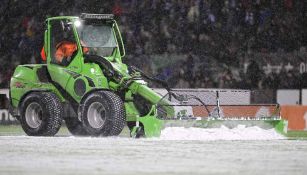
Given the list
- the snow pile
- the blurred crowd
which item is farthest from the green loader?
the blurred crowd

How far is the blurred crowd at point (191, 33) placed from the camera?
25797mm

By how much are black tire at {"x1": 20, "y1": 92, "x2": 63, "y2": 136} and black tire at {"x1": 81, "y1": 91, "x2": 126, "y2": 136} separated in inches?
28.0

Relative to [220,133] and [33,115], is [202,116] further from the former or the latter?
[33,115]

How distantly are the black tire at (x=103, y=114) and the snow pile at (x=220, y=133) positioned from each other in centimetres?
88

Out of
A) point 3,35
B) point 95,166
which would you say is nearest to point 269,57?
point 3,35

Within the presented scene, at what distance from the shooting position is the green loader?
16094mm

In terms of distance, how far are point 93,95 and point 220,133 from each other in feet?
8.17

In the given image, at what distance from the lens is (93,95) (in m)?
16.3

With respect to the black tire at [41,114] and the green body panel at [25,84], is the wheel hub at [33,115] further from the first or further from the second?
the green body panel at [25,84]

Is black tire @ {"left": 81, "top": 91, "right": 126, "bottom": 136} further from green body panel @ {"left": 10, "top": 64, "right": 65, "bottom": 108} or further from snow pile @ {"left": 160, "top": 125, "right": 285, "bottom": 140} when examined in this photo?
green body panel @ {"left": 10, "top": 64, "right": 65, "bottom": 108}

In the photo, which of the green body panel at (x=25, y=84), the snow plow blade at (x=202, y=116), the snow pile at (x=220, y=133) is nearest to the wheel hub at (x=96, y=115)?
the snow plow blade at (x=202, y=116)

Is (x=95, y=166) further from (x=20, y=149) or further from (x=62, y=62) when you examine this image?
(x=62, y=62)

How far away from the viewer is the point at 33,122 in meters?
17.4

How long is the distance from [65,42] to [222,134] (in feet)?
12.1
